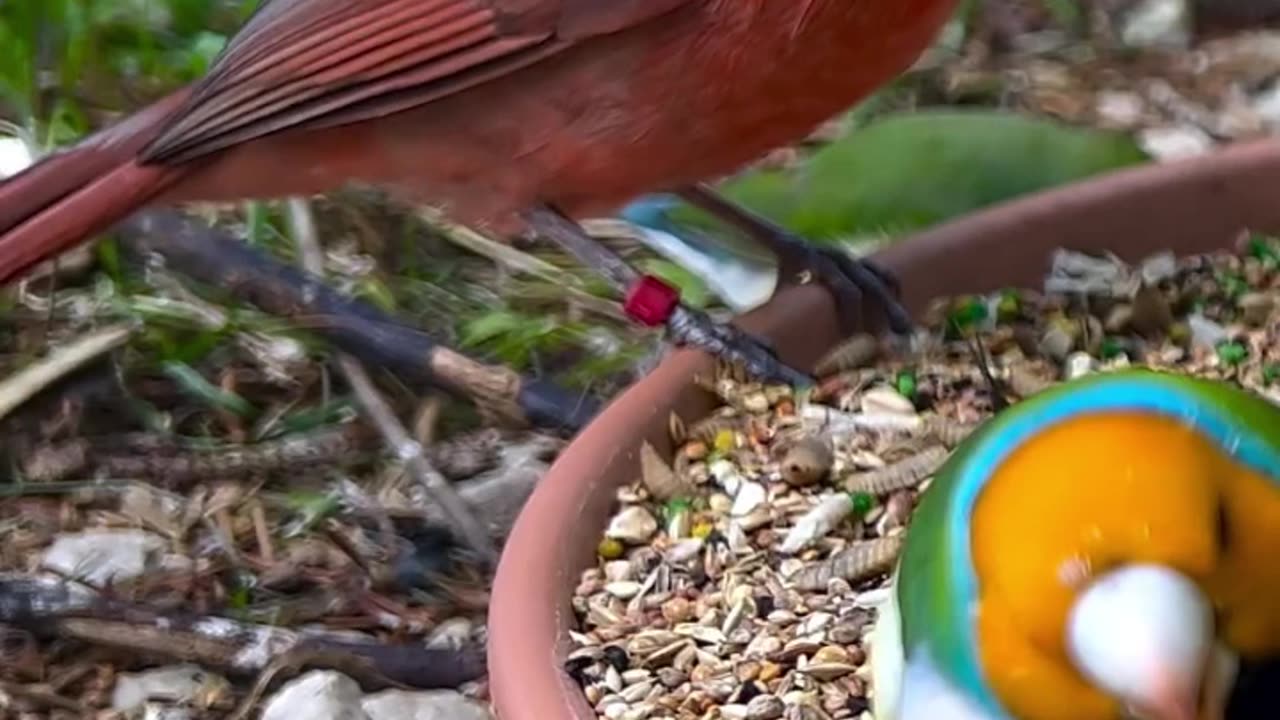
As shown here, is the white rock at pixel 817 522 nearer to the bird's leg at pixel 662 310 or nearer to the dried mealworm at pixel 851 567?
the dried mealworm at pixel 851 567

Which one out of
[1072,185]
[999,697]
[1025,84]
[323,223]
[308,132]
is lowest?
[1025,84]

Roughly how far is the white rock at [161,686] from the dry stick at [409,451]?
0.35 meters

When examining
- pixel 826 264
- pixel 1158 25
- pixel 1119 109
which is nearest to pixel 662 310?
pixel 826 264

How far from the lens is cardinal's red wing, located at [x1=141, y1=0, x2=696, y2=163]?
2211mm

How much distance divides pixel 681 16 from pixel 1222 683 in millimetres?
1194

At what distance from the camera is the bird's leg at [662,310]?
192 cm

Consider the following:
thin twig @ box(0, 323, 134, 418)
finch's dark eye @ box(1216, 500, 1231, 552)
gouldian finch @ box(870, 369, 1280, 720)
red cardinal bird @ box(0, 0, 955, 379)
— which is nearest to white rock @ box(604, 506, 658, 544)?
red cardinal bird @ box(0, 0, 955, 379)

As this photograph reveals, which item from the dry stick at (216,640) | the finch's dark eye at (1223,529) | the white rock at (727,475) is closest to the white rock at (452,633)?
the dry stick at (216,640)

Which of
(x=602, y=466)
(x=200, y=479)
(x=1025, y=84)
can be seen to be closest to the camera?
(x=602, y=466)

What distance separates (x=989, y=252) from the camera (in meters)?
2.10

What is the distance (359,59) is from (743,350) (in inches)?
23.6

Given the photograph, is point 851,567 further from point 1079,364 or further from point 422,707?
point 422,707

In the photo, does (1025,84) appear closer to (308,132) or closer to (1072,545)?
(308,132)

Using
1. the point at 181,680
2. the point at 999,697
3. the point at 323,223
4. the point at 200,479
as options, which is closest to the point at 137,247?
the point at 323,223
